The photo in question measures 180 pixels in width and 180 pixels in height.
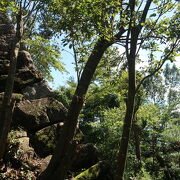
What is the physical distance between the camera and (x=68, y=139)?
5.66m

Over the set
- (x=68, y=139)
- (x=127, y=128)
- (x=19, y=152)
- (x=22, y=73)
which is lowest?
(x=19, y=152)

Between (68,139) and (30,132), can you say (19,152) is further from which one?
(68,139)

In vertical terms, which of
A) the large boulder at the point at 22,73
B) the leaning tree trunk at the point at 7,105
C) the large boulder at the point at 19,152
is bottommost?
the large boulder at the point at 19,152

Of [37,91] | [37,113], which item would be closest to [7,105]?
[37,113]

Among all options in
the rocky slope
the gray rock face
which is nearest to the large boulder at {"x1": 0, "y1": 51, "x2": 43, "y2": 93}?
the rocky slope

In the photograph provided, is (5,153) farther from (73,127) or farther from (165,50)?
(165,50)

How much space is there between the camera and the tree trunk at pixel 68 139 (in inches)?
215

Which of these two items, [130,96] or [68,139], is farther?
[130,96]

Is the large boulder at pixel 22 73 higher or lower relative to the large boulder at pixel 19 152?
higher

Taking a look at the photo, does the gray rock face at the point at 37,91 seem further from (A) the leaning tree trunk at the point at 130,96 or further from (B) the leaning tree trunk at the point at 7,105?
(A) the leaning tree trunk at the point at 130,96

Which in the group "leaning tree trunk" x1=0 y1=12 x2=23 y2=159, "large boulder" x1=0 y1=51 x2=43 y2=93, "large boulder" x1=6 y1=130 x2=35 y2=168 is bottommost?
"large boulder" x1=6 y1=130 x2=35 y2=168

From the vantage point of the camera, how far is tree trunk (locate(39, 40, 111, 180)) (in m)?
5.45

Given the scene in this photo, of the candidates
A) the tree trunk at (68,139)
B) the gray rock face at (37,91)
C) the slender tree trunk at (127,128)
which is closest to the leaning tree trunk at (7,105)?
the tree trunk at (68,139)

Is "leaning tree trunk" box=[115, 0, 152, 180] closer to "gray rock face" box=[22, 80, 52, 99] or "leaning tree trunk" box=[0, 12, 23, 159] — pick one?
"leaning tree trunk" box=[0, 12, 23, 159]
